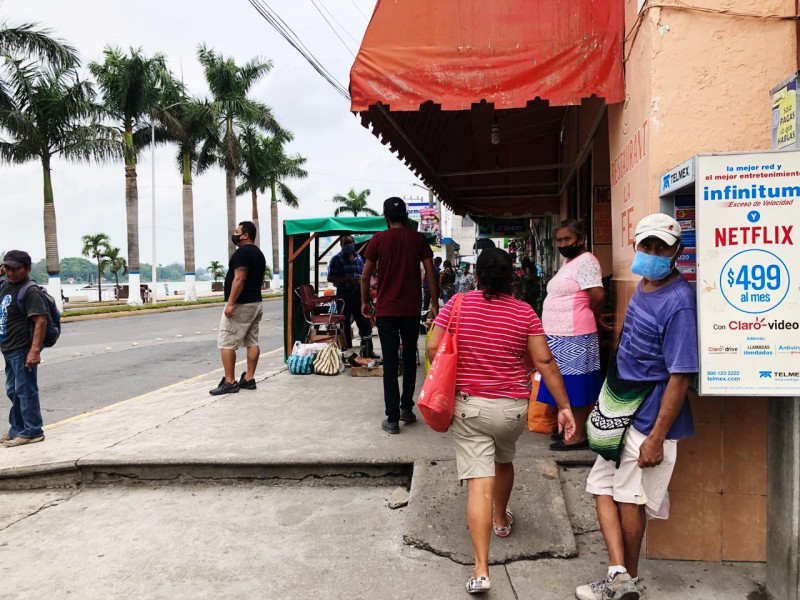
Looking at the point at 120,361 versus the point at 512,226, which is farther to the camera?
the point at 512,226

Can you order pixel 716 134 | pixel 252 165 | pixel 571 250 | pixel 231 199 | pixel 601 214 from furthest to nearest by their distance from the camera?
pixel 252 165
pixel 231 199
pixel 601 214
pixel 571 250
pixel 716 134

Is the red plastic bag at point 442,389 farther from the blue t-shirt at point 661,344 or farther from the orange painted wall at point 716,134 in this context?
the orange painted wall at point 716,134

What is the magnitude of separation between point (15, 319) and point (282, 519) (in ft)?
10.4

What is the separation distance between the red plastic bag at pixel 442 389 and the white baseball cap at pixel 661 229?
39.1 inches

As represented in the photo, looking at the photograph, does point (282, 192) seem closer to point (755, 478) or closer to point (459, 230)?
point (459, 230)

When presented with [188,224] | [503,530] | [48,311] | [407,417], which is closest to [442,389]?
[503,530]

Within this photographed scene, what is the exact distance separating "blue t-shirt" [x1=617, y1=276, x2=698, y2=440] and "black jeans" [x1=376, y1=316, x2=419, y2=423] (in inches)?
100

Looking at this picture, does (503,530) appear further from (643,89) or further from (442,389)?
(643,89)

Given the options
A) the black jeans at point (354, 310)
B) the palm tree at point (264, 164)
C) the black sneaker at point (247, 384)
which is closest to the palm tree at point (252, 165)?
the palm tree at point (264, 164)

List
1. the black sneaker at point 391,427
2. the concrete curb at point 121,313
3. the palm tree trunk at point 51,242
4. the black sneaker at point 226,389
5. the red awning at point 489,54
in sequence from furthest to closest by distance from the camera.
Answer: the palm tree trunk at point 51,242, the concrete curb at point 121,313, the black sneaker at point 226,389, the black sneaker at point 391,427, the red awning at point 489,54

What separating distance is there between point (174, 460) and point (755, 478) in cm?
380

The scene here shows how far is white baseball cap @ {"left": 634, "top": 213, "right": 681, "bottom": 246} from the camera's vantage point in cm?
279

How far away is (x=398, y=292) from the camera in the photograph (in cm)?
530

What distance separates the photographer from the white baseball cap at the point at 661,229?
2.79 m
